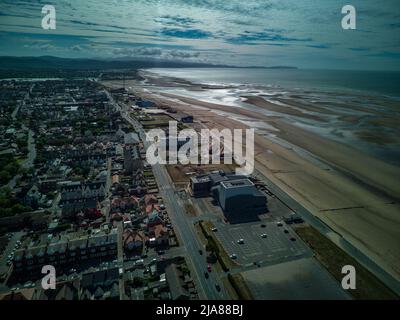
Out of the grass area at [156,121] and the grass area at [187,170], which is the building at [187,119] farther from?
the grass area at [187,170]

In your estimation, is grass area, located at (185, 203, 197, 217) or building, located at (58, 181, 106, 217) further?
grass area, located at (185, 203, 197, 217)

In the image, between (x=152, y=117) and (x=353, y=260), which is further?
(x=152, y=117)

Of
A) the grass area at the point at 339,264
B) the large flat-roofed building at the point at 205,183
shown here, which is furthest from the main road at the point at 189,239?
the grass area at the point at 339,264

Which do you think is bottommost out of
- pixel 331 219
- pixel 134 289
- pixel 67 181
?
pixel 134 289

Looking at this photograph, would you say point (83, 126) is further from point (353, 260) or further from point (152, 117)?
point (353, 260)

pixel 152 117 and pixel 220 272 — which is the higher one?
pixel 152 117

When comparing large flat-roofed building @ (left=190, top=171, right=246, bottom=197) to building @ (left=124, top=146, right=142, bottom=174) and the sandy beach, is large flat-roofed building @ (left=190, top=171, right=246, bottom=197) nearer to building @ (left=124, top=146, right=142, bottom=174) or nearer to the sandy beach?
the sandy beach

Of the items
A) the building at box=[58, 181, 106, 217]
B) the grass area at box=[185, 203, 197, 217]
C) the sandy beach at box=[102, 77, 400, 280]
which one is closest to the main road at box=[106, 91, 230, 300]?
the grass area at box=[185, 203, 197, 217]
